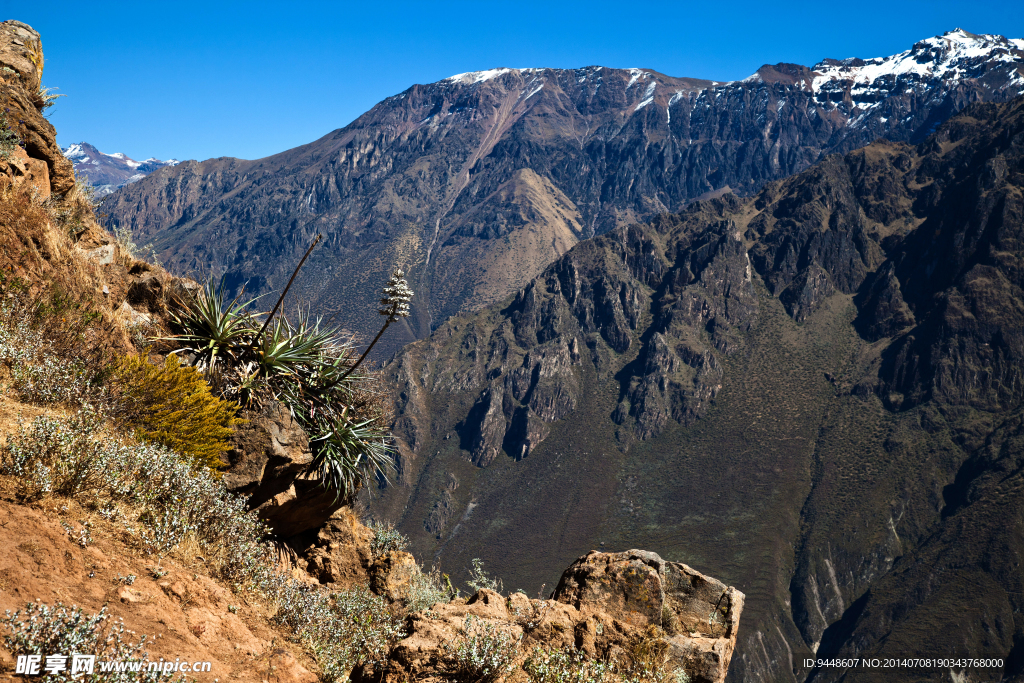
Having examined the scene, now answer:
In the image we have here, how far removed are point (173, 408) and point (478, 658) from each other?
618cm

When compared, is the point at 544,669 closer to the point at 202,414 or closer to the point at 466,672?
the point at 466,672

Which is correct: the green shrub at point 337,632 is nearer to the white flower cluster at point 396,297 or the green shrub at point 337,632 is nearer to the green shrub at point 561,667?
the green shrub at point 561,667

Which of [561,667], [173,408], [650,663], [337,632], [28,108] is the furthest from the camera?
[28,108]

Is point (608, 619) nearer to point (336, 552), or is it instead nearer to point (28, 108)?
point (336, 552)

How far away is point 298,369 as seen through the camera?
42.9 feet

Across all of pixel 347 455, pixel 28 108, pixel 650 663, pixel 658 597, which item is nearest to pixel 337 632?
pixel 650 663

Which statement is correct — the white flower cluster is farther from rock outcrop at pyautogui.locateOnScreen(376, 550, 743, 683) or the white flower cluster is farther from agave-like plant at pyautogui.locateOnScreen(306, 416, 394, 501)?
rock outcrop at pyautogui.locateOnScreen(376, 550, 743, 683)

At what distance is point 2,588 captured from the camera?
5.77 m

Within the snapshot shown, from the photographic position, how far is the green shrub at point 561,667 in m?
6.90

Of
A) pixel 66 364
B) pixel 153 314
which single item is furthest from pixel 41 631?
pixel 153 314

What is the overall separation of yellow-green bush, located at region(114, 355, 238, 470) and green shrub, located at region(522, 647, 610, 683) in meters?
5.53

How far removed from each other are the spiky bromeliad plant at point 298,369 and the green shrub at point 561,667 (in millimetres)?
6098

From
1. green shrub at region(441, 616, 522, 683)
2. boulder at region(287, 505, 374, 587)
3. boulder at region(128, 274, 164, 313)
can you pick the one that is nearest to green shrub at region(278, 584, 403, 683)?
green shrub at region(441, 616, 522, 683)

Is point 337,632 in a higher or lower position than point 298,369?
lower
